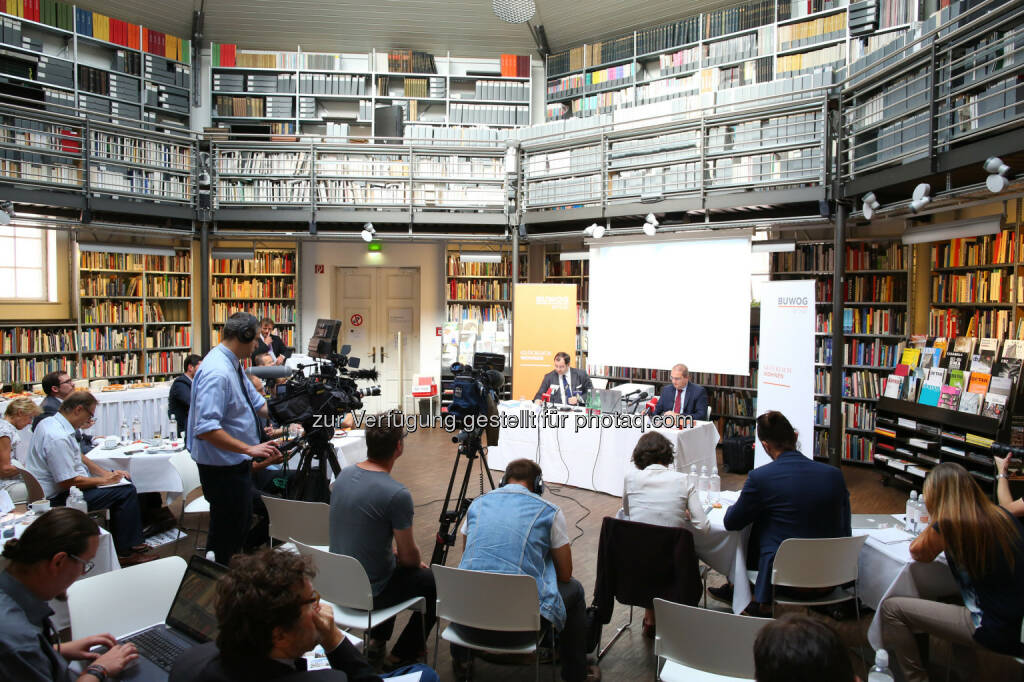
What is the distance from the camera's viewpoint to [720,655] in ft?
7.43

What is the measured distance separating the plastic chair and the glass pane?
9494mm

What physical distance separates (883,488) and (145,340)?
9453 millimetres

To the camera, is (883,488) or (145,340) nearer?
(883,488)

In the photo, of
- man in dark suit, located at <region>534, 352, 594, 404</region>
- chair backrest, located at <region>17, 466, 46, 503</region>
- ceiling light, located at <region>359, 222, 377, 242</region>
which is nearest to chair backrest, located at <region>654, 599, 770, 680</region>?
chair backrest, located at <region>17, 466, 46, 503</region>

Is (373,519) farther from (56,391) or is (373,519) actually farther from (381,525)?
(56,391)

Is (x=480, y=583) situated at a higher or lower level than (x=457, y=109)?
lower

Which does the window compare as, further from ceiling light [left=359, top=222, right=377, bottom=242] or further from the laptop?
the laptop

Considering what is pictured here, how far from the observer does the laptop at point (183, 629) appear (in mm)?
1966

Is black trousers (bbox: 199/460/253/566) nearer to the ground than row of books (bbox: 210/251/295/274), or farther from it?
nearer to the ground

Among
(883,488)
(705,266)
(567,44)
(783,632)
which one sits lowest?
(883,488)

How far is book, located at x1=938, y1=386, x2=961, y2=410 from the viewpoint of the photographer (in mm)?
6098

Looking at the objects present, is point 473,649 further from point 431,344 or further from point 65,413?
point 431,344

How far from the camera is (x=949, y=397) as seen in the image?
6160 mm

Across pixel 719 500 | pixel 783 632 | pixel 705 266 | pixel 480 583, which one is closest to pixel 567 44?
pixel 705 266
